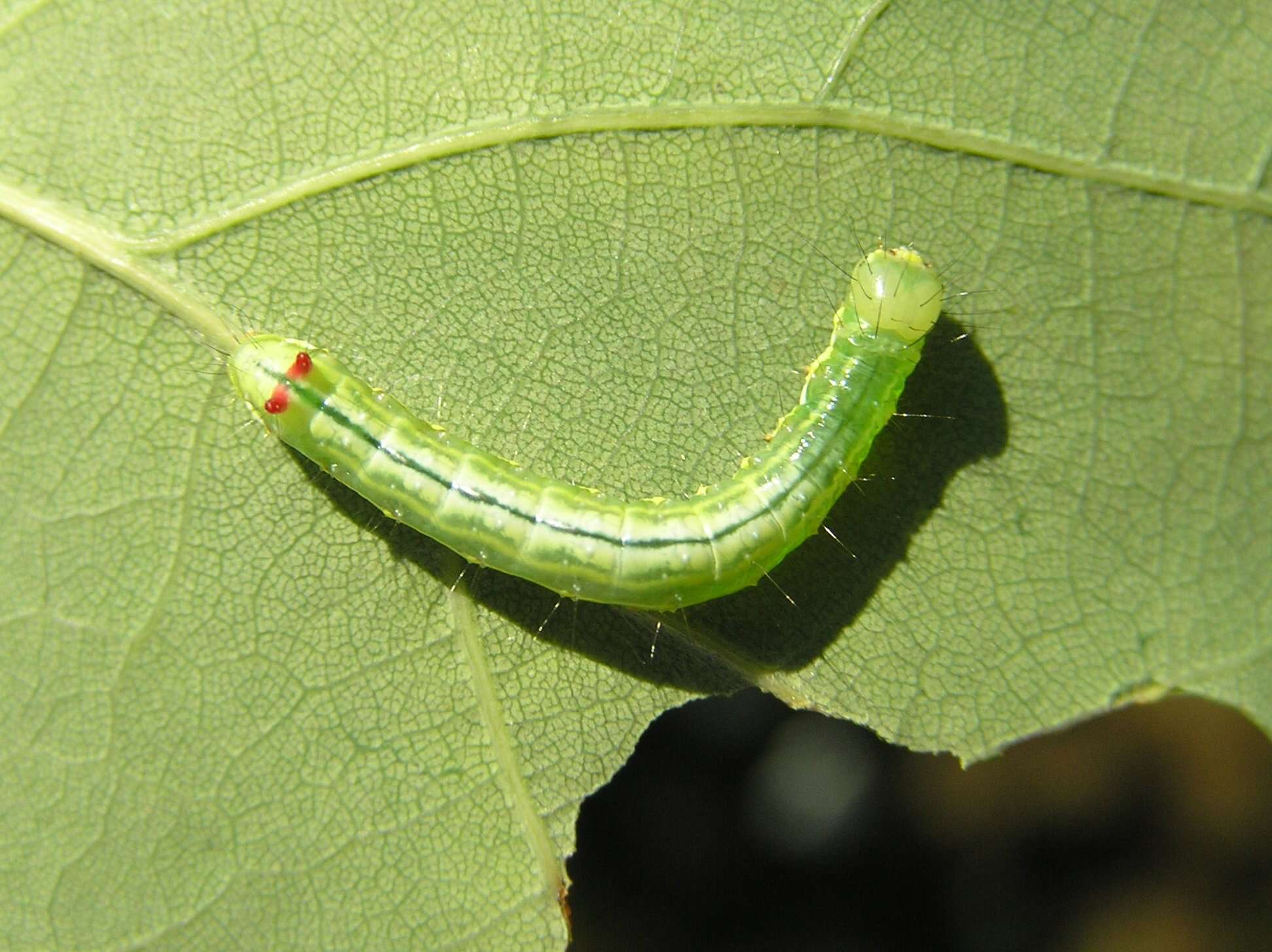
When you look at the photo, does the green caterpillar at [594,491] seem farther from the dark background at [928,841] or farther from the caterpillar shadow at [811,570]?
the dark background at [928,841]

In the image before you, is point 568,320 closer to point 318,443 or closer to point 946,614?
point 318,443

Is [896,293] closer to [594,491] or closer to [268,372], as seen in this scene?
[594,491]

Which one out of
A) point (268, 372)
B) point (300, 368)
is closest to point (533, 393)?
point (300, 368)

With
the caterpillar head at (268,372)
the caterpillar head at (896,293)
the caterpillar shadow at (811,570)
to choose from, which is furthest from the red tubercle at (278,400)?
the caterpillar head at (896,293)

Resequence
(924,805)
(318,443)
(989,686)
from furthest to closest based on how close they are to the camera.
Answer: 1. (924,805)
2. (989,686)
3. (318,443)

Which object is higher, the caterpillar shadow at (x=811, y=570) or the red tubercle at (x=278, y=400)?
the red tubercle at (x=278, y=400)

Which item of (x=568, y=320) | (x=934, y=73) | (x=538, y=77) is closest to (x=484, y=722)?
(x=568, y=320)
